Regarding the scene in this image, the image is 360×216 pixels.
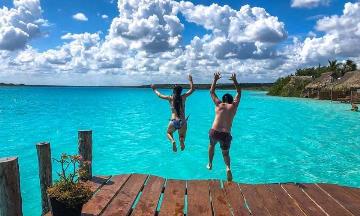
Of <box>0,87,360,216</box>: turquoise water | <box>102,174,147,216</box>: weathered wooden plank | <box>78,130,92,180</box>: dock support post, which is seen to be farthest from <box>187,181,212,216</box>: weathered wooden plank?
<box>0,87,360,216</box>: turquoise water

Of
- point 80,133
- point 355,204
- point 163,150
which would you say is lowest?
point 163,150

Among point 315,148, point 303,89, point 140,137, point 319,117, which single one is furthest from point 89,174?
point 303,89

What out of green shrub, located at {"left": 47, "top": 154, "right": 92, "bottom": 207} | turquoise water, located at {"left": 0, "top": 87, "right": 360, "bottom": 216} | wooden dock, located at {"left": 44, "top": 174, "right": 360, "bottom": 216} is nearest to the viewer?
green shrub, located at {"left": 47, "top": 154, "right": 92, "bottom": 207}

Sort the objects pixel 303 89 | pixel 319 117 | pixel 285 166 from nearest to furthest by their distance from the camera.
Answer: pixel 285 166
pixel 319 117
pixel 303 89

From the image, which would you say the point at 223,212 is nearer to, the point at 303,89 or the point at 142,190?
the point at 142,190

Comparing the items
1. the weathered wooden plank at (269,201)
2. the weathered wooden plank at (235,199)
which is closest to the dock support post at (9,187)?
the weathered wooden plank at (235,199)

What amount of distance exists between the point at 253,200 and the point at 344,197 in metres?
1.93

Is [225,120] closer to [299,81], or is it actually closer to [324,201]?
[324,201]

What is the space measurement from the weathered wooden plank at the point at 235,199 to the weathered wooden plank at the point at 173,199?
0.94 metres

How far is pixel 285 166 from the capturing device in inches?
784

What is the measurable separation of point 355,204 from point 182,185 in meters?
3.51

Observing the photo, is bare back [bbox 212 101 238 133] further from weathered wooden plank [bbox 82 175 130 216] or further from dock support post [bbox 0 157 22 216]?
dock support post [bbox 0 157 22 216]

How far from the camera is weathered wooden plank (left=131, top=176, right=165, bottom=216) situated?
6.65 meters

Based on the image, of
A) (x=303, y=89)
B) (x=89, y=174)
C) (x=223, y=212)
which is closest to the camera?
(x=223, y=212)
